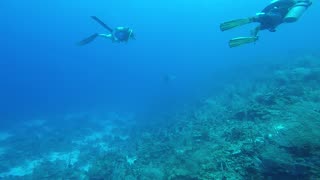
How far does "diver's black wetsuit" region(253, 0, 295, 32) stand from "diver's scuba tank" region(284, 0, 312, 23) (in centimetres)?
32

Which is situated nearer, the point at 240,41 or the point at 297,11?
the point at 297,11

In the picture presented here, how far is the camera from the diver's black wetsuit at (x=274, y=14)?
6906 mm

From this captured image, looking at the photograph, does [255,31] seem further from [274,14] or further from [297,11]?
[297,11]

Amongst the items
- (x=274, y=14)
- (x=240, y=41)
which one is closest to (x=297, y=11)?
(x=274, y=14)

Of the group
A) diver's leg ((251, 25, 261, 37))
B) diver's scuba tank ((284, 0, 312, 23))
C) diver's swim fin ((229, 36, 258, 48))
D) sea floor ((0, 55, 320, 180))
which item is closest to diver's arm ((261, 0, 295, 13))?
diver's scuba tank ((284, 0, 312, 23))

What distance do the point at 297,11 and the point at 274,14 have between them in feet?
2.19

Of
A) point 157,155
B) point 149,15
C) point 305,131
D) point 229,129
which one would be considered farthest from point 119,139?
point 149,15

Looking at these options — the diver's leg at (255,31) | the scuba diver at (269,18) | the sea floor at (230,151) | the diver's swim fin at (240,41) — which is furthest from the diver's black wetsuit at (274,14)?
the sea floor at (230,151)

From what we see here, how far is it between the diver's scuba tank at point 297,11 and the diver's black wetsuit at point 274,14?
32 cm

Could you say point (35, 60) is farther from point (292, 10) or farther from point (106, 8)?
point (292, 10)

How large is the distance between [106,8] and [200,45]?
46682mm

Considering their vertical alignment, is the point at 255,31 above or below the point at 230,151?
above

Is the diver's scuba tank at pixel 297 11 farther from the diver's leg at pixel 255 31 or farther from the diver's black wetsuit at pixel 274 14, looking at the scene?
the diver's leg at pixel 255 31

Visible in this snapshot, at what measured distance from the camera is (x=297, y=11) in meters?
6.28
